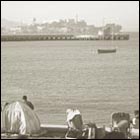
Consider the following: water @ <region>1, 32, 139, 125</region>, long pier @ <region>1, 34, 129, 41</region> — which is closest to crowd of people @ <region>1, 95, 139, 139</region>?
water @ <region>1, 32, 139, 125</region>

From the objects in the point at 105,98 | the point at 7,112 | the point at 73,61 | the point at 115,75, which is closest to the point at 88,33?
the point at 73,61

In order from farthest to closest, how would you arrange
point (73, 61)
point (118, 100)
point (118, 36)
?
1. point (118, 36)
2. point (73, 61)
3. point (118, 100)

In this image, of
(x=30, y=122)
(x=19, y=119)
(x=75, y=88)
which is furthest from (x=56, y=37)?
(x=30, y=122)

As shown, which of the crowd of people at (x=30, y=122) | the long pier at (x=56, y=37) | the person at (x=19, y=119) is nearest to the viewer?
the crowd of people at (x=30, y=122)

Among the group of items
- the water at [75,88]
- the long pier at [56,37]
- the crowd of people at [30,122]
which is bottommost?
the water at [75,88]

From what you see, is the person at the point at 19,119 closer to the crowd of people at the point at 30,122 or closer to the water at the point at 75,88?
the crowd of people at the point at 30,122

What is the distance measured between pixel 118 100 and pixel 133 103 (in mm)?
1805

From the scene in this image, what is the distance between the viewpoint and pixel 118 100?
27.0m

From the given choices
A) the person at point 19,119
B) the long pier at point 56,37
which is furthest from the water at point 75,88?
the long pier at point 56,37

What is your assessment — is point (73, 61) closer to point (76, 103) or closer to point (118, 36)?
point (76, 103)

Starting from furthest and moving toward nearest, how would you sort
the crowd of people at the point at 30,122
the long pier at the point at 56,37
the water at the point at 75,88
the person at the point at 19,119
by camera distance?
the long pier at the point at 56,37 < the water at the point at 75,88 < the person at the point at 19,119 < the crowd of people at the point at 30,122

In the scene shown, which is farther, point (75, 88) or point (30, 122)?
point (75, 88)

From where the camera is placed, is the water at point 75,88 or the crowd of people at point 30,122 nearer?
the crowd of people at point 30,122

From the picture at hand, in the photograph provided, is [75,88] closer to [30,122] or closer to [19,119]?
[19,119]
